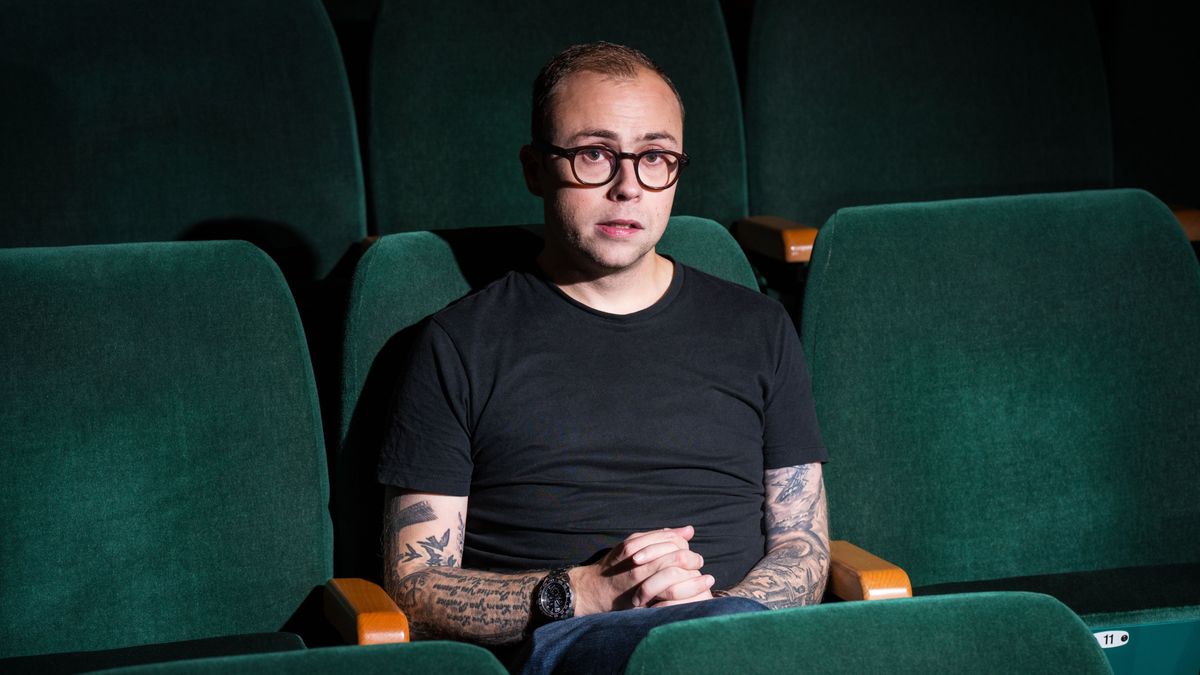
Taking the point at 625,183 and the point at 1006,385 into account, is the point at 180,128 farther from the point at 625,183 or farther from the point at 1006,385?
the point at 1006,385

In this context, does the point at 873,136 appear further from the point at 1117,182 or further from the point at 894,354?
the point at 894,354

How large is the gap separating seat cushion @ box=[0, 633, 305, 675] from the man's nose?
39 centimetres

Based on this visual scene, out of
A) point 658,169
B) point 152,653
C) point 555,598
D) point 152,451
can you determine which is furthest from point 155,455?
point 658,169

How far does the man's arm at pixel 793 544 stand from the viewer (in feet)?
3.02

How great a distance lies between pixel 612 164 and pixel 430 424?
0.24 metres

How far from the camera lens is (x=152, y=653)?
0.84 meters

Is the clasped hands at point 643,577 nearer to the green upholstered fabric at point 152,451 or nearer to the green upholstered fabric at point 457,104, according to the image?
the green upholstered fabric at point 152,451

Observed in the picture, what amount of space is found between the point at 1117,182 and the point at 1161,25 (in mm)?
186

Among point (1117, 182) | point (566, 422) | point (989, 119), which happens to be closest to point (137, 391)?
point (566, 422)

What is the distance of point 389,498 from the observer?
938 millimetres

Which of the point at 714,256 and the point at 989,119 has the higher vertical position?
the point at 989,119

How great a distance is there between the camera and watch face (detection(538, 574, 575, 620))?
863mm

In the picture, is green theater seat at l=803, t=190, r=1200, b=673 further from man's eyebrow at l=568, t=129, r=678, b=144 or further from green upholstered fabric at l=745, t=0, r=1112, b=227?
green upholstered fabric at l=745, t=0, r=1112, b=227

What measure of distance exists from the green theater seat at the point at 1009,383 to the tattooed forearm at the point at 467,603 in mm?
302
